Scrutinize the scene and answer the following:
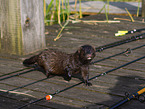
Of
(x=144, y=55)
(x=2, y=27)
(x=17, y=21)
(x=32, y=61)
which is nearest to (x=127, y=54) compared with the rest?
(x=144, y=55)

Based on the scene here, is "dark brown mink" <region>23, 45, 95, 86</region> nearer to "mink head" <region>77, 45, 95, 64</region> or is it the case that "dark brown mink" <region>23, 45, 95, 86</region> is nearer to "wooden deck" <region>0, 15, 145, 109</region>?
"mink head" <region>77, 45, 95, 64</region>

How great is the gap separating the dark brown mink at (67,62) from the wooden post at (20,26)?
2.38 ft

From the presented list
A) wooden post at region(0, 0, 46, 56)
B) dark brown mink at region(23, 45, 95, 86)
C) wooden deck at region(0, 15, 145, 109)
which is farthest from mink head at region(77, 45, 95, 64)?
wooden post at region(0, 0, 46, 56)

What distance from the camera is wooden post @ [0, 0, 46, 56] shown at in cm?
509

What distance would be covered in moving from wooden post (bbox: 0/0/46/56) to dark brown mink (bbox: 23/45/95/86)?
2.38ft

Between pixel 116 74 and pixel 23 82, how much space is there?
146 centimetres

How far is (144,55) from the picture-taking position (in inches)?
203

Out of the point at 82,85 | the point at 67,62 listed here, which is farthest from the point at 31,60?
the point at 82,85

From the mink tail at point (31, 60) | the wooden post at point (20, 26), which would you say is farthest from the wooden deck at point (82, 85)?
the wooden post at point (20, 26)

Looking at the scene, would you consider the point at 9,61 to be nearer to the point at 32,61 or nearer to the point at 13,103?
the point at 32,61

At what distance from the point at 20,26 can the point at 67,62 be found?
1549 mm

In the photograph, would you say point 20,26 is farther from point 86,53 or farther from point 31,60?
point 86,53

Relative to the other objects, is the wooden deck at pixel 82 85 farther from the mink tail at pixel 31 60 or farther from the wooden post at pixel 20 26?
the wooden post at pixel 20 26

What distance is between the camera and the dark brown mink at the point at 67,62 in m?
3.74
